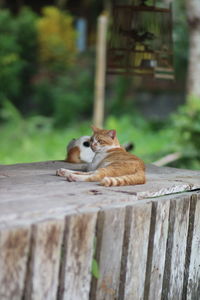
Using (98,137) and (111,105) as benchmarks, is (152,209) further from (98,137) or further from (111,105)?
(111,105)

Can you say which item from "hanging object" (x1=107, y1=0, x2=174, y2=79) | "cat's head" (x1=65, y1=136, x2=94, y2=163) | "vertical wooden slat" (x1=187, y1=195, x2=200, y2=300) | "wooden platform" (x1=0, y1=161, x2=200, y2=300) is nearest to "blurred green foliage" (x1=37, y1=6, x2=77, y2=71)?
"hanging object" (x1=107, y1=0, x2=174, y2=79)

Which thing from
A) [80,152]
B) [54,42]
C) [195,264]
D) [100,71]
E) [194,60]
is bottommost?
[195,264]

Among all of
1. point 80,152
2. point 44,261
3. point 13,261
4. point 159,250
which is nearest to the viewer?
point 13,261

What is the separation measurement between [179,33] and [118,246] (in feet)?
37.3

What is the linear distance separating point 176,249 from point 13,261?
4.18ft

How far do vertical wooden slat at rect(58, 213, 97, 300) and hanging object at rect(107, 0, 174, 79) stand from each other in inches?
92.7

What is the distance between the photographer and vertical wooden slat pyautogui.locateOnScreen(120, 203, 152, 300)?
112 inches

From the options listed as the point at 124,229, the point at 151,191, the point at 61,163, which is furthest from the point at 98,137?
the point at 124,229

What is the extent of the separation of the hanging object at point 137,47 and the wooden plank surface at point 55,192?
120cm

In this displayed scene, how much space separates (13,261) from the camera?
2.26 metres

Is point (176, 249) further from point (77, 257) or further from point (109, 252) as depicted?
point (77, 257)

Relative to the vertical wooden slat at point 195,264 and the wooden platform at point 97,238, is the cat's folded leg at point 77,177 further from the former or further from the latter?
the vertical wooden slat at point 195,264

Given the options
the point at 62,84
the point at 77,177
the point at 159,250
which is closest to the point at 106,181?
the point at 77,177

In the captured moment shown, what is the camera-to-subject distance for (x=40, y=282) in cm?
239
